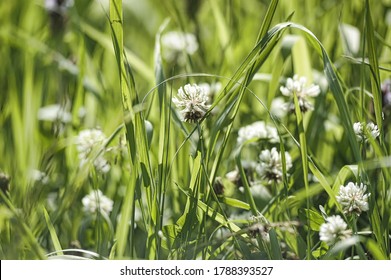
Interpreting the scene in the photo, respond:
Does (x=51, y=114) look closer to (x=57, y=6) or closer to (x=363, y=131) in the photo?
(x=57, y=6)

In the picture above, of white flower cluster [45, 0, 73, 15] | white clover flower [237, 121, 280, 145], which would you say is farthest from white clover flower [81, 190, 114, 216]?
white flower cluster [45, 0, 73, 15]

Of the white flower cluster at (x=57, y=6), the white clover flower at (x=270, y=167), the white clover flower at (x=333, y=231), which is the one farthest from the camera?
the white flower cluster at (x=57, y=6)

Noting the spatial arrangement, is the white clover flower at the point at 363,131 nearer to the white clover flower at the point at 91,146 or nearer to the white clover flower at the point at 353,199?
the white clover flower at the point at 353,199

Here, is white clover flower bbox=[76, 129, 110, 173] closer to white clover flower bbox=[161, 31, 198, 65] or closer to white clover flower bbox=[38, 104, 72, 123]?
white clover flower bbox=[38, 104, 72, 123]

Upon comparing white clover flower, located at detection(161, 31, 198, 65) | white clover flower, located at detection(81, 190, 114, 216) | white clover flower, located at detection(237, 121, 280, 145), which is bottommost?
white clover flower, located at detection(81, 190, 114, 216)

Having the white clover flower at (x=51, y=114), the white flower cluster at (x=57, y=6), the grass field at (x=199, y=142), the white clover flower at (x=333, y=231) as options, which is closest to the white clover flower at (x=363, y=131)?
the grass field at (x=199, y=142)

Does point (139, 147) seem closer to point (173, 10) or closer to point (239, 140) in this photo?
point (239, 140)

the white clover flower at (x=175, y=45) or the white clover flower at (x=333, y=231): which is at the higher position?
the white clover flower at (x=175, y=45)
